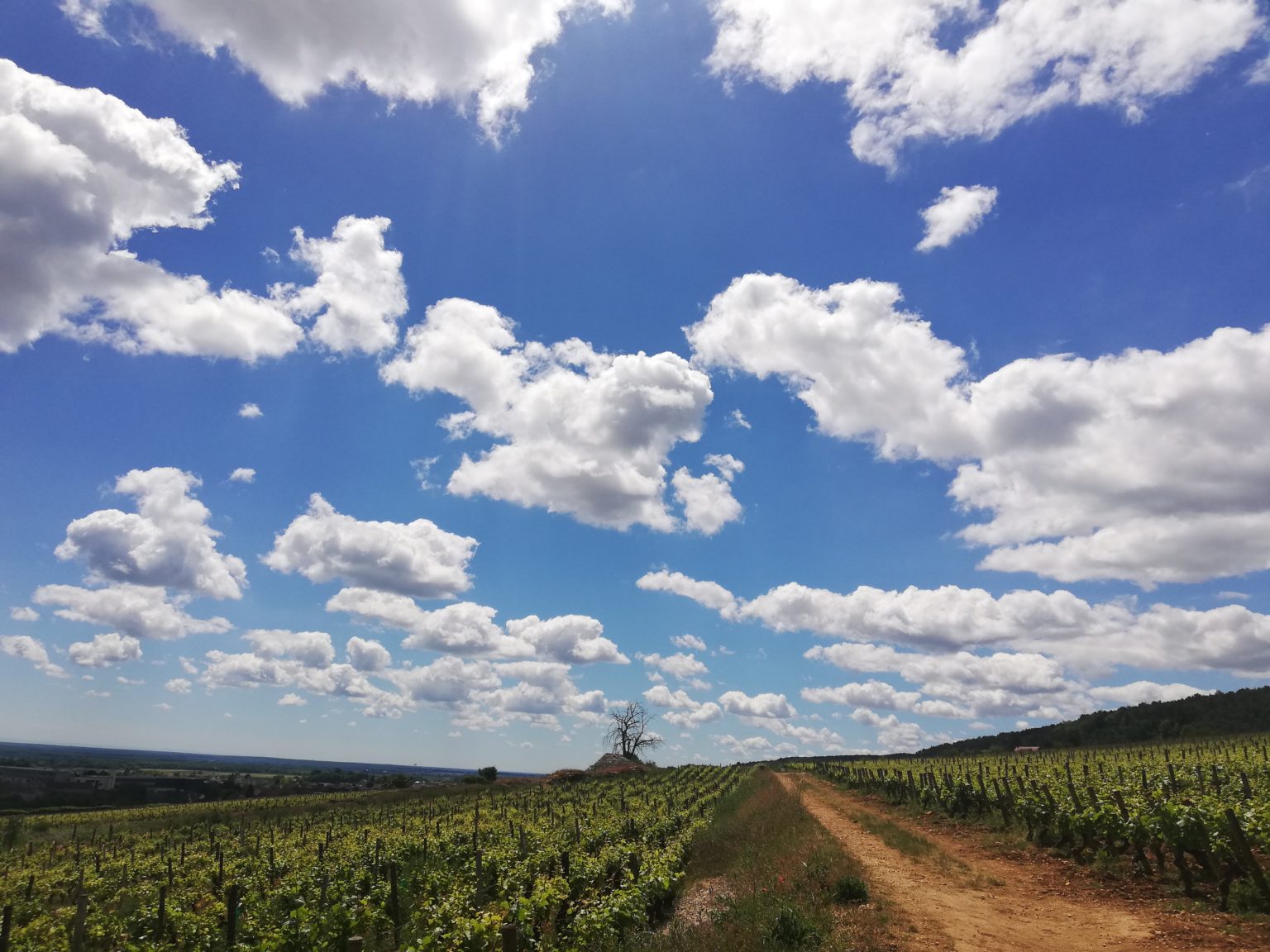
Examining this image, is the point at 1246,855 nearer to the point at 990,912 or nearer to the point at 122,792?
the point at 990,912

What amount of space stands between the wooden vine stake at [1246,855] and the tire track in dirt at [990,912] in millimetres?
1885

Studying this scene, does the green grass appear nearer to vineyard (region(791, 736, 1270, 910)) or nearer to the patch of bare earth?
the patch of bare earth

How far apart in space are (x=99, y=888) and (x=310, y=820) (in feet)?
73.6

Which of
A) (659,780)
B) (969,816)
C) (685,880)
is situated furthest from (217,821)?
(969,816)

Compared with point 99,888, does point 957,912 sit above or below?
above

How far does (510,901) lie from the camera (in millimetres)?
15656

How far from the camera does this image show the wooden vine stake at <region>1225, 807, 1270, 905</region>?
38.6 feet

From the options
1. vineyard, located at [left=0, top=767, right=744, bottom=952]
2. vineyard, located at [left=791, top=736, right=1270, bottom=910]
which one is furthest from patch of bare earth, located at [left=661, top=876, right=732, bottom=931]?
vineyard, located at [left=791, top=736, right=1270, bottom=910]

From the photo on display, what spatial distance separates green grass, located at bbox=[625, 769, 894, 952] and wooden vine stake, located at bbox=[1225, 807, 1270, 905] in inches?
242

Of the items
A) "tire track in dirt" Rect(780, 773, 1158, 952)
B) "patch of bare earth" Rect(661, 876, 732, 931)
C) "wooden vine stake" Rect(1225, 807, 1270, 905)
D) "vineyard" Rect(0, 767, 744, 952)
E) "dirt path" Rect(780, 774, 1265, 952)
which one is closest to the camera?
"dirt path" Rect(780, 774, 1265, 952)

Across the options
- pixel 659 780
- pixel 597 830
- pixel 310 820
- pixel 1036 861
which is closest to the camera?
pixel 1036 861

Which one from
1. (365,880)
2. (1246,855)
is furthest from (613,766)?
(1246,855)

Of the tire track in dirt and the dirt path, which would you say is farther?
the tire track in dirt

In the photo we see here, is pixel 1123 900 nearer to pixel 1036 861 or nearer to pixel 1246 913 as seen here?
pixel 1246 913
